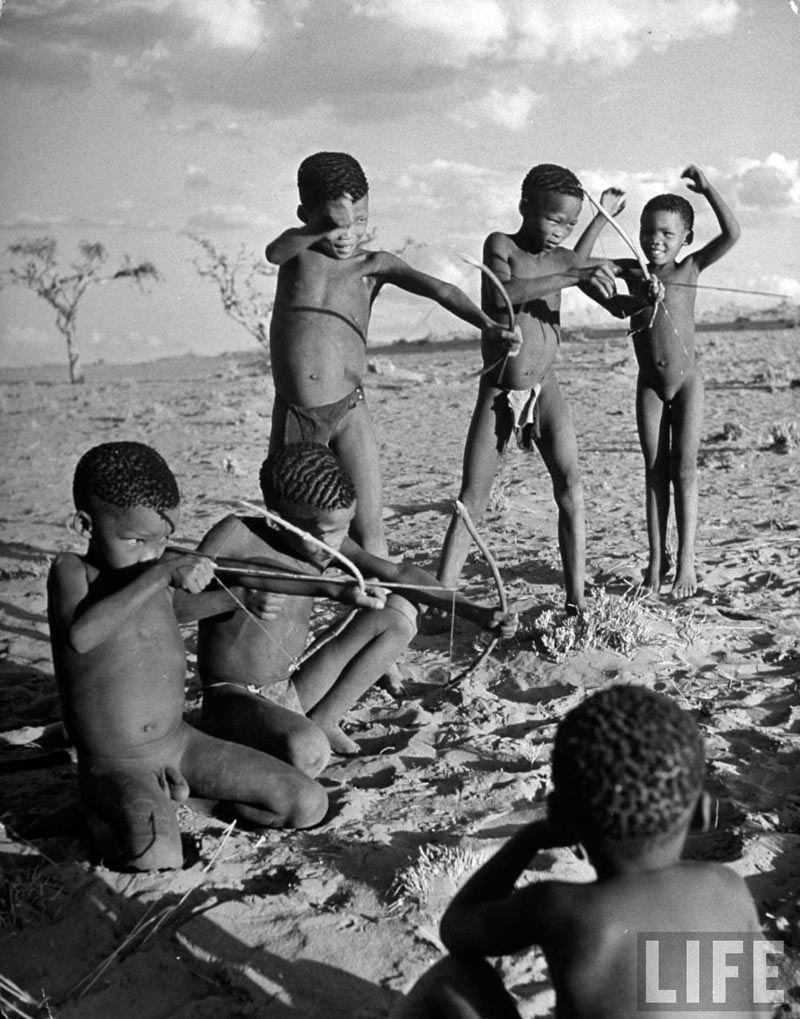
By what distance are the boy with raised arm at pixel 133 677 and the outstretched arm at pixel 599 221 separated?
2.90 meters

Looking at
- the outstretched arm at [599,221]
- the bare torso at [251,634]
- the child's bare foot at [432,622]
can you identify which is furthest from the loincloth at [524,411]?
the bare torso at [251,634]

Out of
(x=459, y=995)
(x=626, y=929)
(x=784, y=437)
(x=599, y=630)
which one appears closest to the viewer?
(x=626, y=929)

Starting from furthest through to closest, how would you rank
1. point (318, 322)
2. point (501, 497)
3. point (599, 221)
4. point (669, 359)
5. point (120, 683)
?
point (501, 497) → point (669, 359) → point (599, 221) → point (318, 322) → point (120, 683)

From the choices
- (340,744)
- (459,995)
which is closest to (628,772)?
(459,995)

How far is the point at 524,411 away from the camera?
16.7ft

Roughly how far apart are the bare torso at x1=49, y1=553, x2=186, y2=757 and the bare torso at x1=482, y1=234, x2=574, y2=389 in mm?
2354

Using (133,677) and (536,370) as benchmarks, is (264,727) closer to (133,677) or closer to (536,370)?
(133,677)

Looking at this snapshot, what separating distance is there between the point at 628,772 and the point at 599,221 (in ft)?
13.0

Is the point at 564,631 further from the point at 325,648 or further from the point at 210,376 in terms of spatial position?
the point at 210,376

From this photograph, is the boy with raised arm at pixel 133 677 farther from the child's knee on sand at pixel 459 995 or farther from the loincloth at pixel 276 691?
the child's knee on sand at pixel 459 995

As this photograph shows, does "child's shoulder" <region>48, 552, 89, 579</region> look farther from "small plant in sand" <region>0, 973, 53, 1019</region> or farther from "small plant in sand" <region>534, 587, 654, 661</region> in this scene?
"small plant in sand" <region>534, 587, 654, 661</region>

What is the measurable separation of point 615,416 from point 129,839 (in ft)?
34.9

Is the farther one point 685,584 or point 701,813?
point 685,584

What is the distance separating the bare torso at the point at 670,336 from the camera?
217 inches
